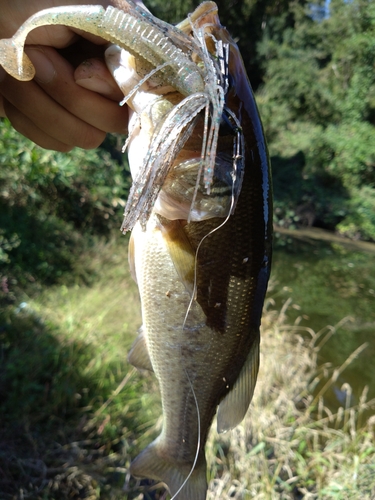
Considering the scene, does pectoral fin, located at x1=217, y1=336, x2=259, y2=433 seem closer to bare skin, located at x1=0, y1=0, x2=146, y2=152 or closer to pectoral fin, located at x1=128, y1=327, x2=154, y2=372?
pectoral fin, located at x1=128, y1=327, x2=154, y2=372

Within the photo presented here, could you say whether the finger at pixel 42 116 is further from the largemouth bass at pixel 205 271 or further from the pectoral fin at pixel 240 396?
the pectoral fin at pixel 240 396

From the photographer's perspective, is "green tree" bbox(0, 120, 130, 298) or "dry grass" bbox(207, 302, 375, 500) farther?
"green tree" bbox(0, 120, 130, 298)

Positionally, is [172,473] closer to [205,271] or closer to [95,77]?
[205,271]

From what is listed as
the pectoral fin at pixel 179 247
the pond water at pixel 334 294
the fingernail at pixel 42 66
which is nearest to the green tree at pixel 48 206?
the fingernail at pixel 42 66

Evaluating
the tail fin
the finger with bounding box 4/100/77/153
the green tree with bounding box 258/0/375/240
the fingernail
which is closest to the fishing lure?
the fingernail

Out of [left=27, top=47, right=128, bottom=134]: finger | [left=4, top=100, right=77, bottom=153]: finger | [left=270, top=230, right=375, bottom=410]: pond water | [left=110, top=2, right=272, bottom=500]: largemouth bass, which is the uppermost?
[left=27, top=47, right=128, bottom=134]: finger

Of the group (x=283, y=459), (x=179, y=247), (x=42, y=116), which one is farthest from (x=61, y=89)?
(x=283, y=459)

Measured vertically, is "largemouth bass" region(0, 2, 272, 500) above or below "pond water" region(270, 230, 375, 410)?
above

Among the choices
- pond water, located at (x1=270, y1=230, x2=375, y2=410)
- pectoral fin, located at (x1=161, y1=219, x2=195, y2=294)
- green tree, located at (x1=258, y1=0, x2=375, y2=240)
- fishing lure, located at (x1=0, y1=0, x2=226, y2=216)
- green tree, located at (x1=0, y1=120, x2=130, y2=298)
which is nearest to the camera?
fishing lure, located at (x1=0, y1=0, x2=226, y2=216)
